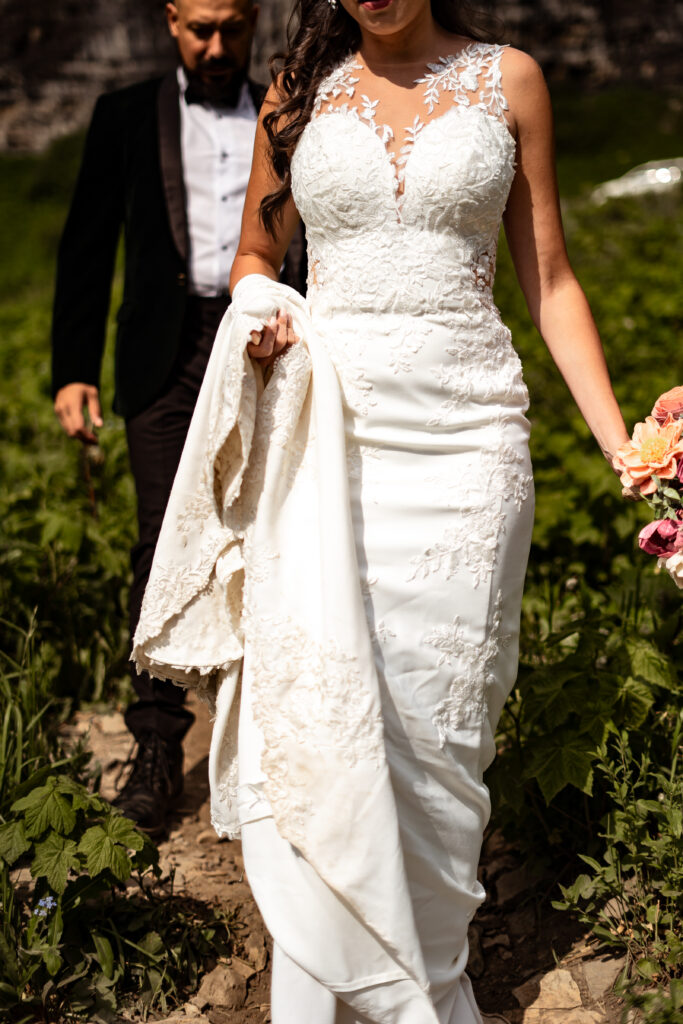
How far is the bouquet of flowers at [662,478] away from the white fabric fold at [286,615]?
0.59 m

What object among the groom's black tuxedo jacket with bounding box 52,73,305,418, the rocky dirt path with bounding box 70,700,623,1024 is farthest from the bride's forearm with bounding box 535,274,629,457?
the rocky dirt path with bounding box 70,700,623,1024

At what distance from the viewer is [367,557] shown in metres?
2.32

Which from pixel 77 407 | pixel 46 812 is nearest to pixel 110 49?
pixel 77 407

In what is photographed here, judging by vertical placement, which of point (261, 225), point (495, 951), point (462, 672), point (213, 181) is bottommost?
point (495, 951)

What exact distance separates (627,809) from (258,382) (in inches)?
55.3

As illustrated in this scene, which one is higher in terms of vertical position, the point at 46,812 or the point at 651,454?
the point at 651,454

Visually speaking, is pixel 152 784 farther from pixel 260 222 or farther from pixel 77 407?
pixel 260 222

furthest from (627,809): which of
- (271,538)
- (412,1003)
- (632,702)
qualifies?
(271,538)

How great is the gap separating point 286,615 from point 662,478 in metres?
0.81

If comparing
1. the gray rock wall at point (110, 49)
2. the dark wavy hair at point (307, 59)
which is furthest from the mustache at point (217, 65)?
the gray rock wall at point (110, 49)

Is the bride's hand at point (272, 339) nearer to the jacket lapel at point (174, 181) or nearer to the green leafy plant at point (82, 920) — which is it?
the green leafy plant at point (82, 920)

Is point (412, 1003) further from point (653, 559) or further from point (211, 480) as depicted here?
point (653, 559)

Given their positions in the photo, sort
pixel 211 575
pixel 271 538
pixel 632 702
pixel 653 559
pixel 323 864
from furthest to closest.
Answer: pixel 653 559 → pixel 632 702 → pixel 211 575 → pixel 271 538 → pixel 323 864

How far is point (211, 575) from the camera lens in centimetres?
250
